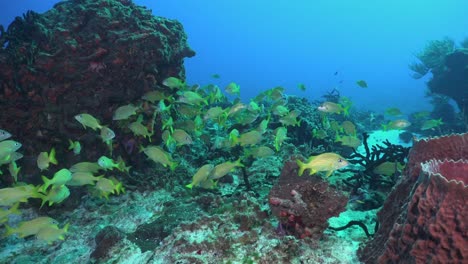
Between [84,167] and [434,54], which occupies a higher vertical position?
[434,54]

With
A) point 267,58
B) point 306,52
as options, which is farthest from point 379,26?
point 267,58

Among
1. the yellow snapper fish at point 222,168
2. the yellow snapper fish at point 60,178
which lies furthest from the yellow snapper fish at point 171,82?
the yellow snapper fish at point 60,178

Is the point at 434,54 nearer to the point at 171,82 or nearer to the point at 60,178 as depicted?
the point at 171,82

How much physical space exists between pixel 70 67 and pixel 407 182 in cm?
695

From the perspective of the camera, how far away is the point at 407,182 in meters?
3.60

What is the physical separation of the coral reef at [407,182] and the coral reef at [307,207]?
53 cm

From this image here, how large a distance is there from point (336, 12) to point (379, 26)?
27.1 meters

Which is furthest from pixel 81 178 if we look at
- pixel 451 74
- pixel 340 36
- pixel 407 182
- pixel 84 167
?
pixel 340 36

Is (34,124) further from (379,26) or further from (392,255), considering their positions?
(379,26)

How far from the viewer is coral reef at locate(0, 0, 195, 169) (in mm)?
7078

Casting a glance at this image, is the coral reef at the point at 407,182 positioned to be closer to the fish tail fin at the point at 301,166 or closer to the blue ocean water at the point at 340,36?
the fish tail fin at the point at 301,166

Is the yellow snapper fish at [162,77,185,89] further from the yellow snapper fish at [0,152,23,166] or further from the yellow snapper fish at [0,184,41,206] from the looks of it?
the yellow snapper fish at [0,184,41,206]

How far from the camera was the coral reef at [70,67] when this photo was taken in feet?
23.2

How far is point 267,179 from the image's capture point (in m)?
6.76
